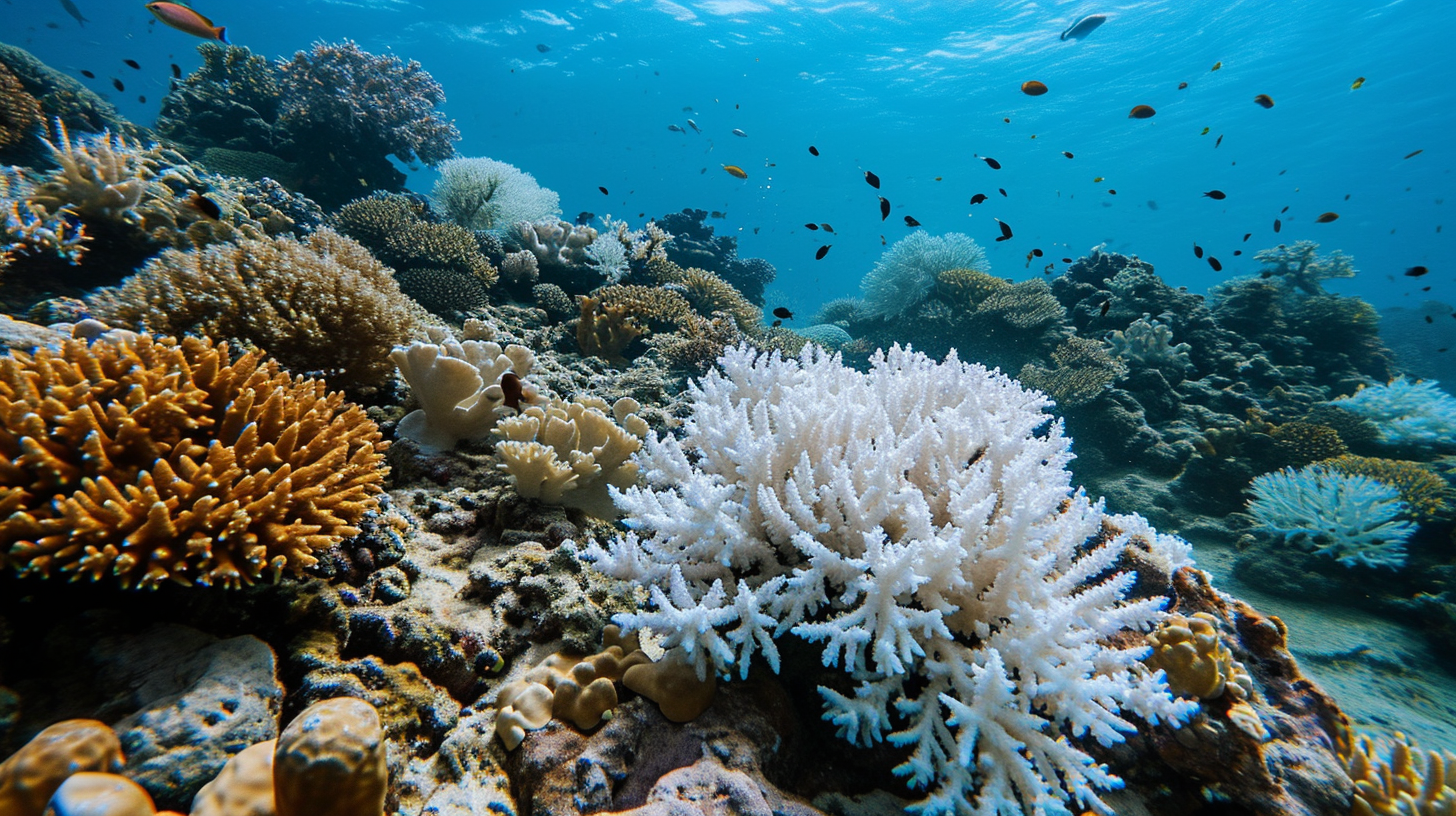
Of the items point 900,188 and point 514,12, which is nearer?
point 514,12

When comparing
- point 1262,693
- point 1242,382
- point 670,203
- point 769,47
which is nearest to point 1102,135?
point 769,47

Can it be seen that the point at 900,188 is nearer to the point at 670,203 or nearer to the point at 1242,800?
the point at 670,203

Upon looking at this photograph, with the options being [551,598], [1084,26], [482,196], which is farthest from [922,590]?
[1084,26]

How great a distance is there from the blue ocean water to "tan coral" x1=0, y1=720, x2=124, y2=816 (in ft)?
47.7

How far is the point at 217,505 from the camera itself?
5.74 ft

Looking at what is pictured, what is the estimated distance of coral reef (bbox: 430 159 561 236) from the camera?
31.7ft

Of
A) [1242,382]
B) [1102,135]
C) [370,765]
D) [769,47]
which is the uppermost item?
[1102,135]

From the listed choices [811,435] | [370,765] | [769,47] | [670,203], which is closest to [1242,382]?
[811,435]

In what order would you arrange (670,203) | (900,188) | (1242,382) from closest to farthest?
(1242,382) < (900,188) < (670,203)

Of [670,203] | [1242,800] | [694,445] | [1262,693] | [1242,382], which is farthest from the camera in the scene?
[670,203]

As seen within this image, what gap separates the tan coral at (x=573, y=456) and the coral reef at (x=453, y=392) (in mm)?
210

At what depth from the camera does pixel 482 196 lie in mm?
9758

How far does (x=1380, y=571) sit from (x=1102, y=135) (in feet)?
174

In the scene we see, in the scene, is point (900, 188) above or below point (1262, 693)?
above
